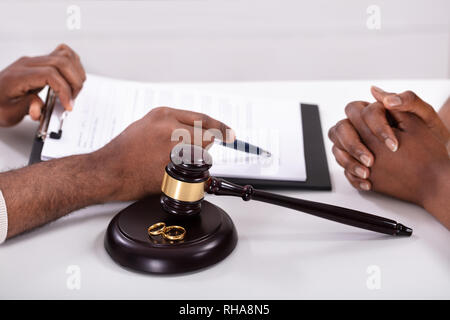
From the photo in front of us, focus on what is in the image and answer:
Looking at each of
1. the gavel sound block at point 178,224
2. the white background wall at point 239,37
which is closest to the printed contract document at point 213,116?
the gavel sound block at point 178,224

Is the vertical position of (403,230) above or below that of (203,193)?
below

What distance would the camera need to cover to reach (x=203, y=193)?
1.05 metres

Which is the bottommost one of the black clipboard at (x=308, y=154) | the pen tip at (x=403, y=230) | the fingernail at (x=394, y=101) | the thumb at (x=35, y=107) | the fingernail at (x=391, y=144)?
the pen tip at (x=403, y=230)

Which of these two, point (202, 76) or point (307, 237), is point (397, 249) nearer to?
point (307, 237)

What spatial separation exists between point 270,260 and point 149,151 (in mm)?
333

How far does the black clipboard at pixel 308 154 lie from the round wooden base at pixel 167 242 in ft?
0.66

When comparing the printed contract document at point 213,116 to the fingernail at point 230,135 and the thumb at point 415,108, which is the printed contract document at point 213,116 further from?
the thumb at point 415,108

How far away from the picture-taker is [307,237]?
1115mm

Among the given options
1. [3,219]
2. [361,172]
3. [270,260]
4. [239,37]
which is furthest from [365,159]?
[239,37]

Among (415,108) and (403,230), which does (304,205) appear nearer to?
(403,230)

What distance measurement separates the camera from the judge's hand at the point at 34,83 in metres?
1.44

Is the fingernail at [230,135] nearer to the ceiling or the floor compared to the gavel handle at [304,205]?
nearer to the ceiling

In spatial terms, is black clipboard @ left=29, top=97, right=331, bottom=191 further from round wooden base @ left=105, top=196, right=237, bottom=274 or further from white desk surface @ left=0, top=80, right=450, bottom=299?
round wooden base @ left=105, top=196, right=237, bottom=274
